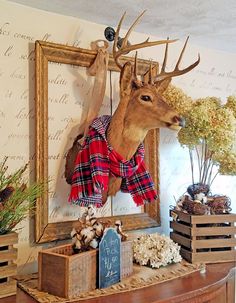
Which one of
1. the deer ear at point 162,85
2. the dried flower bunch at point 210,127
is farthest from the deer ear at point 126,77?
the dried flower bunch at point 210,127

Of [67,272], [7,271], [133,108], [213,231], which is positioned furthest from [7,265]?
[213,231]

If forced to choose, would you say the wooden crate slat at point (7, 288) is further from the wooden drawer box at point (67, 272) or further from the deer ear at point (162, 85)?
the deer ear at point (162, 85)

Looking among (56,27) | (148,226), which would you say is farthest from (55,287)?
(56,27)

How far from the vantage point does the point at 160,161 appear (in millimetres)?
1836

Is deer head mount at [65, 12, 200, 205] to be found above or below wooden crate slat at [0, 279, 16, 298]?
above

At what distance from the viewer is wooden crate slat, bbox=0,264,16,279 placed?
1145mm

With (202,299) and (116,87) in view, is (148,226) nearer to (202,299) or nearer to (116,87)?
(202,299)

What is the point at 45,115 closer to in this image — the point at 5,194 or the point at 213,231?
the point at 5,194

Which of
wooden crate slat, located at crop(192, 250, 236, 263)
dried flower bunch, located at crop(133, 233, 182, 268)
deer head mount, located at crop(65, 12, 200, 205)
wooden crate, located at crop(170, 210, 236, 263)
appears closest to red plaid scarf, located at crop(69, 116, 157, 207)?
deer head mount, located at crop(65, 12, 200, 205)

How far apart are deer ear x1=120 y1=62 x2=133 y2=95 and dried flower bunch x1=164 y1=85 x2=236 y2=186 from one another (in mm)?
266

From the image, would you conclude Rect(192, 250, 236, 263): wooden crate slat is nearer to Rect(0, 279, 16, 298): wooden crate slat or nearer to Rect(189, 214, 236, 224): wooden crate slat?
Rect(189, 214, 236, 224): wooden crate slat

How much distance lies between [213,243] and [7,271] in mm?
865

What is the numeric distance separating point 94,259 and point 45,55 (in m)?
0.84

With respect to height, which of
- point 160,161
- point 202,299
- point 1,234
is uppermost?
point 160,161
